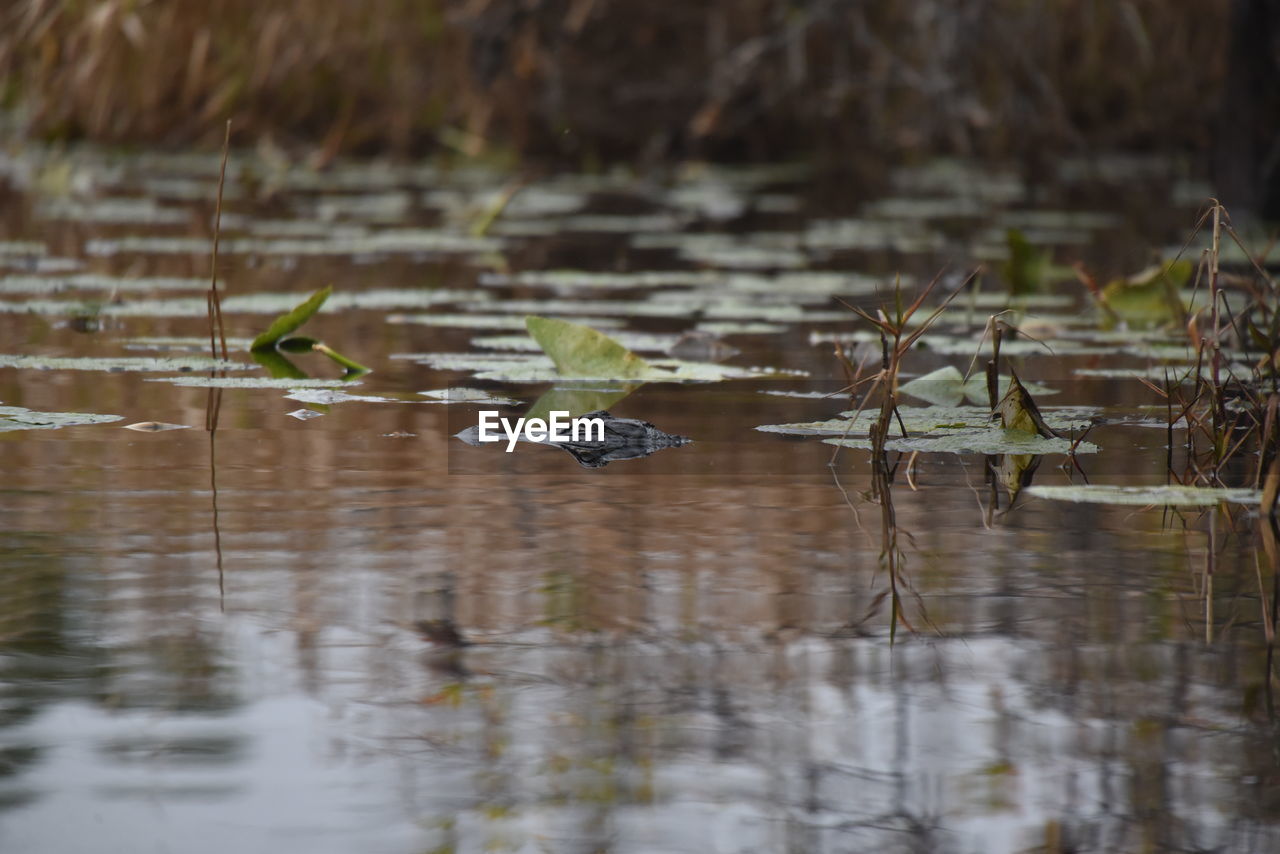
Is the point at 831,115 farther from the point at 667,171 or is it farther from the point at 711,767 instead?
the point at 711,767

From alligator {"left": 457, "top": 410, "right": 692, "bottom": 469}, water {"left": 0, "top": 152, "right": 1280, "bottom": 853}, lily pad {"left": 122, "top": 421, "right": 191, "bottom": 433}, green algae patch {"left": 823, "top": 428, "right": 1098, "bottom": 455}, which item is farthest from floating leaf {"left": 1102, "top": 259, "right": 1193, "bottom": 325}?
lily pad {"left": 122, "top": 421, "right": 191, "bottom": 433}

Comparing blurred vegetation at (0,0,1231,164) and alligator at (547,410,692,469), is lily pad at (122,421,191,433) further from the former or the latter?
blurred vegetation at (0,0,1231,164)

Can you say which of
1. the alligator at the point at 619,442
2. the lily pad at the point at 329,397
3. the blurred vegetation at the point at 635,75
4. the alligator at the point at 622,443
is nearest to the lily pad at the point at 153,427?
the lily pad at the point at 329,397

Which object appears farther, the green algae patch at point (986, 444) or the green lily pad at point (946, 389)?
the green lily pad at point (946, 389)

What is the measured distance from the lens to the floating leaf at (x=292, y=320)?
10.7 feet

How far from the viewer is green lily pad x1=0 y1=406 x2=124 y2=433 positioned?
106 inches

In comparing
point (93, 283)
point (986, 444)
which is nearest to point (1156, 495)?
point (986, 444)

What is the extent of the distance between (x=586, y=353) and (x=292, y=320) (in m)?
0.49

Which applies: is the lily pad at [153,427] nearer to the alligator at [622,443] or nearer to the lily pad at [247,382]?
the lily pad at [247,382]

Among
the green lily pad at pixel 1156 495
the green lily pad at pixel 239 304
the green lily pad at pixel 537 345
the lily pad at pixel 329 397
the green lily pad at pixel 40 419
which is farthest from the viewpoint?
the green lily pad at pixel 239 304

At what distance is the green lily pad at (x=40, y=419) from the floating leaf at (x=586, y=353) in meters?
0.65

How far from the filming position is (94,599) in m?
1.81

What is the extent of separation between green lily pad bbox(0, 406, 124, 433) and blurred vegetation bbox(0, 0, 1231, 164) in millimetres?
3183

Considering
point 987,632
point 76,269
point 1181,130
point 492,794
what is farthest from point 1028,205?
point 492,794
